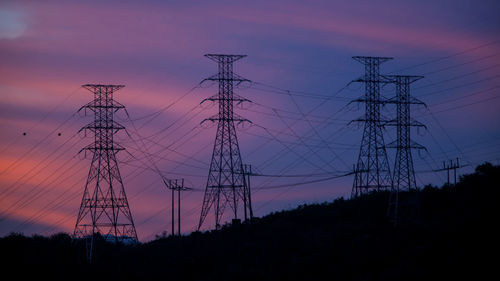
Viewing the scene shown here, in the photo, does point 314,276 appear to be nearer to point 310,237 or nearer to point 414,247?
point 414,247

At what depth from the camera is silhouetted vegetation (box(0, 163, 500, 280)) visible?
59.4 meters

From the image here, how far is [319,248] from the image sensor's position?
3022 inches

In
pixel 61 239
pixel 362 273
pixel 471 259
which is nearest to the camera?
pixel 471 259

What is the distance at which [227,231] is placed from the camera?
97062 mm

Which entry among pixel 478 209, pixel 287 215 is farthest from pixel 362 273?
pixel 287 215

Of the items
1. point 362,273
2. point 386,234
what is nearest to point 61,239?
point 386,234

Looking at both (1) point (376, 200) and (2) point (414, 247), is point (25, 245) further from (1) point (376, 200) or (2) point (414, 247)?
(2) point (414, 247)

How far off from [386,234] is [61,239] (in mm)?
49620

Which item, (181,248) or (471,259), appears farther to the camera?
(181,248)

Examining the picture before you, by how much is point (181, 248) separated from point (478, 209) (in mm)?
36842

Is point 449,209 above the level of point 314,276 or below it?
above

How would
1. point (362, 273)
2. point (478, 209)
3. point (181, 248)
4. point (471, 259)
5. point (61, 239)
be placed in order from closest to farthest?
point (471, 259) < point (362, 273) < point (478, 209) < point (181, 248) < point (61, 239)

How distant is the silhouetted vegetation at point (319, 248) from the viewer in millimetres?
59438

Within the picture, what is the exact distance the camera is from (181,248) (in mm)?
94125
